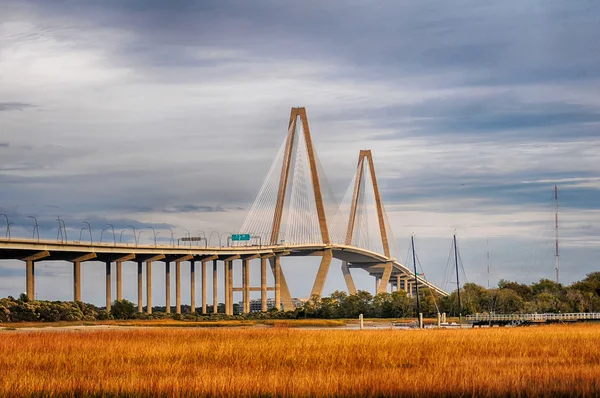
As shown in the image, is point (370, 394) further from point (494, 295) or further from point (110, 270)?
point (494, 295)

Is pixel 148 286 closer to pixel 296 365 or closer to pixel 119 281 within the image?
pixel 119 281

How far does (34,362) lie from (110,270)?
80060 mm

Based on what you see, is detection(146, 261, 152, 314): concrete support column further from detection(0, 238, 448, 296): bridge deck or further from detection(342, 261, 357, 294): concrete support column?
detection(342, 261, 357, 294): concrete support column

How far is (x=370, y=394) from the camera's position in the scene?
74.8 ft

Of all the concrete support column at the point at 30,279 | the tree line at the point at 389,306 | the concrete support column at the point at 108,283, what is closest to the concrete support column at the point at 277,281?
the tree line at the point at 389,306

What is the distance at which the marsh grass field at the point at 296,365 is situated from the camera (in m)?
23.5

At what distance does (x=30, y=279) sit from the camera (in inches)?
3674

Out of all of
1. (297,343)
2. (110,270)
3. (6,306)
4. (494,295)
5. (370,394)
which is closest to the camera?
(370,394)

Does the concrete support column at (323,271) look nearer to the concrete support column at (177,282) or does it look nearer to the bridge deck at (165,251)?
the bridge deck at (165,251)

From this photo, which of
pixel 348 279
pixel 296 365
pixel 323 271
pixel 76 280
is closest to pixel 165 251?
pixel 76 280

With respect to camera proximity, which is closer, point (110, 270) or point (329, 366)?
point (329, 366)

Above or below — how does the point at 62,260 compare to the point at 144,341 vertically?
above

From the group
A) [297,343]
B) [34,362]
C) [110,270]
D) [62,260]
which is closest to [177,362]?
[34,362]

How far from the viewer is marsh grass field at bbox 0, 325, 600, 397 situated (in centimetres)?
2348
